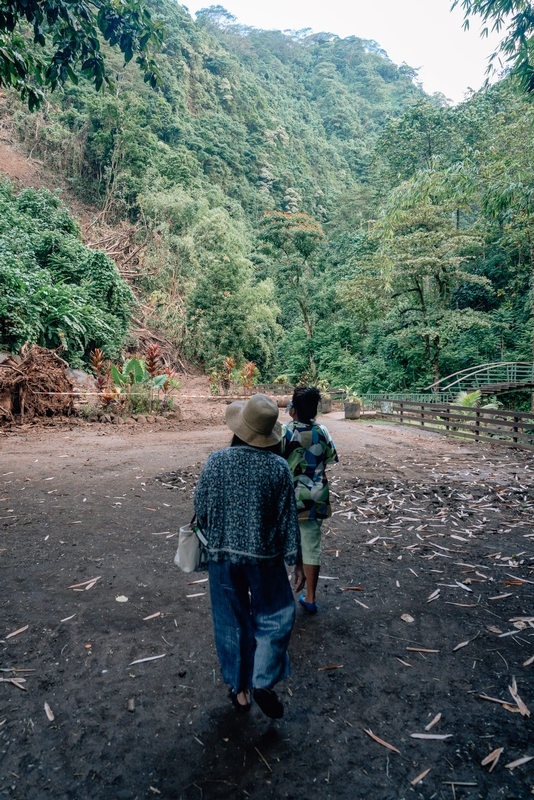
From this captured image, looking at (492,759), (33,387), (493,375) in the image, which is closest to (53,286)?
(33,387)

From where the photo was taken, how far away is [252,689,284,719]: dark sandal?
200 centimetres

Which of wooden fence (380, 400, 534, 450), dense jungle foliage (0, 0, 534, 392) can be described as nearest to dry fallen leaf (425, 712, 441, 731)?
dense jungle foliage (0, 0, 534, 392)

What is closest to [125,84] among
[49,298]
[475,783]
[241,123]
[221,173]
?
[221,173]

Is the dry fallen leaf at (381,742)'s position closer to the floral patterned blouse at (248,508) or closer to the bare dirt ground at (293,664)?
the bare dirt ground at (293,664)

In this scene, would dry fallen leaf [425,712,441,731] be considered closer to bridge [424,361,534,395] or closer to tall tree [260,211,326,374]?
bridge [424,361,534,395]

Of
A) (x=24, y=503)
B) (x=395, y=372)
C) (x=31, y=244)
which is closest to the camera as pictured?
(x=24, y=503)

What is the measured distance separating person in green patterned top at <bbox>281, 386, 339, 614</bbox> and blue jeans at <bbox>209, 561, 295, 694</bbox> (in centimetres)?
79

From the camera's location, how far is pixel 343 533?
4.71 metres

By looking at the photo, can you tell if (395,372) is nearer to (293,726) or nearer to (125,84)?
(293,726)

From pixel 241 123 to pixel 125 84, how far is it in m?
13.3

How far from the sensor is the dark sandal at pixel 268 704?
2.00 metres

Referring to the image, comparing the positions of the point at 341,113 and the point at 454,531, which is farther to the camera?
the point at 341,113

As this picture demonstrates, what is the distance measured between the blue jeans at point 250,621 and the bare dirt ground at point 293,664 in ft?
0.90

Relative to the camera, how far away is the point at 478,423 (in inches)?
469
